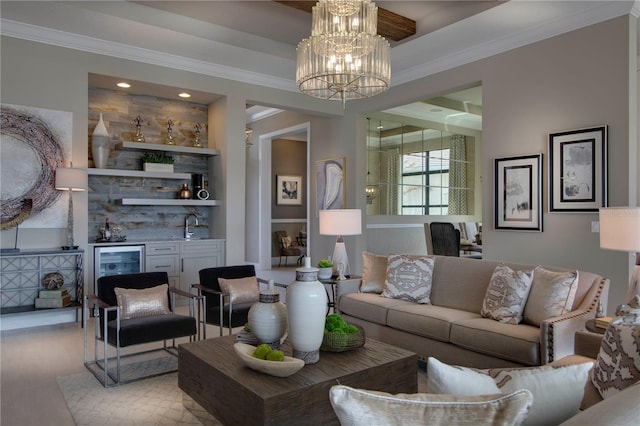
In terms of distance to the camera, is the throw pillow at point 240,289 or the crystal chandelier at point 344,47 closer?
the crystal chandelier at point 344,47

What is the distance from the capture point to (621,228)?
292 centimetres

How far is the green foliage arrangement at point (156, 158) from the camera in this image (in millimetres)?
6031

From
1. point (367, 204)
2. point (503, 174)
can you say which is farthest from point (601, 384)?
point (367, 204)

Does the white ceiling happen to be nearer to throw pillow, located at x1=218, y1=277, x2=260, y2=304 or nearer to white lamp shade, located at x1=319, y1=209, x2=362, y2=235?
white lamp shade, located at x1=319, y1=209, x2=362, y2=235

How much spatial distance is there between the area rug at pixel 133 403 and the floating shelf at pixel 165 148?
325cm

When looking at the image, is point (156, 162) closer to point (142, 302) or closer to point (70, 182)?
point (70, 182)

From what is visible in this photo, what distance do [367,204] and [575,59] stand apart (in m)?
4.00

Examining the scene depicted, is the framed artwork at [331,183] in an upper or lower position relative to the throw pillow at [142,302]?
A: upper

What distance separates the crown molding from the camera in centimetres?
472

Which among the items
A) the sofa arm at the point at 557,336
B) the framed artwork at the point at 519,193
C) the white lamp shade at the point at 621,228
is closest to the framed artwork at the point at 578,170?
the framed artwork at the point at 519,193

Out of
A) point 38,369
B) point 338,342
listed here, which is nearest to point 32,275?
point 38,369

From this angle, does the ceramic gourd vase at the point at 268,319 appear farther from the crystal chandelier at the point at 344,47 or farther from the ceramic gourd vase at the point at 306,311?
the crystal chandelier at the point at 344,47

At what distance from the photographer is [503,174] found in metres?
5.13

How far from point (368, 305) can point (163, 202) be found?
133 inches
